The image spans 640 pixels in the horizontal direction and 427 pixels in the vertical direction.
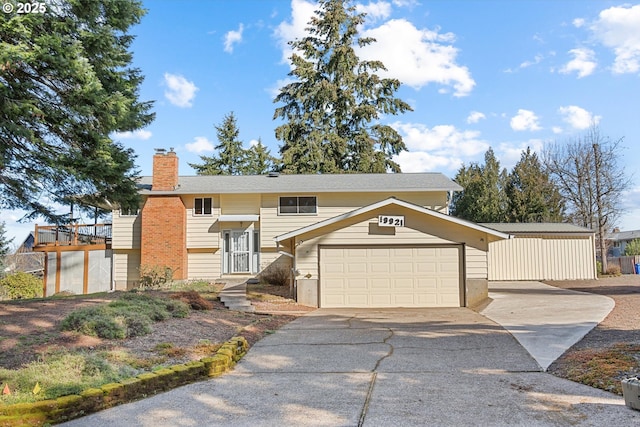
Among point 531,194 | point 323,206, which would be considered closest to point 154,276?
point 323,206

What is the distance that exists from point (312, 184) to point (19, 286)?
12.9 m

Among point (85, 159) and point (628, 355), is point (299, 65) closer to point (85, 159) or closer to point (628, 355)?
point (85, 159)

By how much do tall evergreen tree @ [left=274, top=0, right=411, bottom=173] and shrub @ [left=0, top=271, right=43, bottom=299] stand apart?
16.6 m

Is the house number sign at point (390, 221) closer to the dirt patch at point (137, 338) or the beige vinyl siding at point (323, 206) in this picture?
the dirt patch at point (137, 338)

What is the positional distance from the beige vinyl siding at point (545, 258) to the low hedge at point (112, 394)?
17.2 m

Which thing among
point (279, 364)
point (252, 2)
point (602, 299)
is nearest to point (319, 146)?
point (252, 2)

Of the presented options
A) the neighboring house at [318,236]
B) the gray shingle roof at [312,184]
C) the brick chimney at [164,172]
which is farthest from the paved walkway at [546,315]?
the brick chimney at [164,172]

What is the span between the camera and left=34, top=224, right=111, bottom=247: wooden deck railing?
67.7 feet

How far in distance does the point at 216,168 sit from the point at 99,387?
111 ft

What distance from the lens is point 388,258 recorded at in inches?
587

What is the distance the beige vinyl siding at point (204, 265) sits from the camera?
19.5 meters

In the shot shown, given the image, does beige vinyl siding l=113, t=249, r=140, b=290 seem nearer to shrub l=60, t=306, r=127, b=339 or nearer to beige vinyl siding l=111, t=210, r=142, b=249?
beige vinyl siding l=111, t=210, r=142, b=249

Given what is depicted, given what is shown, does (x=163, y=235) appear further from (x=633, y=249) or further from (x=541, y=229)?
(x=633, y=249)

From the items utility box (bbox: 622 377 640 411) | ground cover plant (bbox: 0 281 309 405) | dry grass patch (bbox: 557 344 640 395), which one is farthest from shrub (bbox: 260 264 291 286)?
utility box (bbox: 622 377 640 411)
